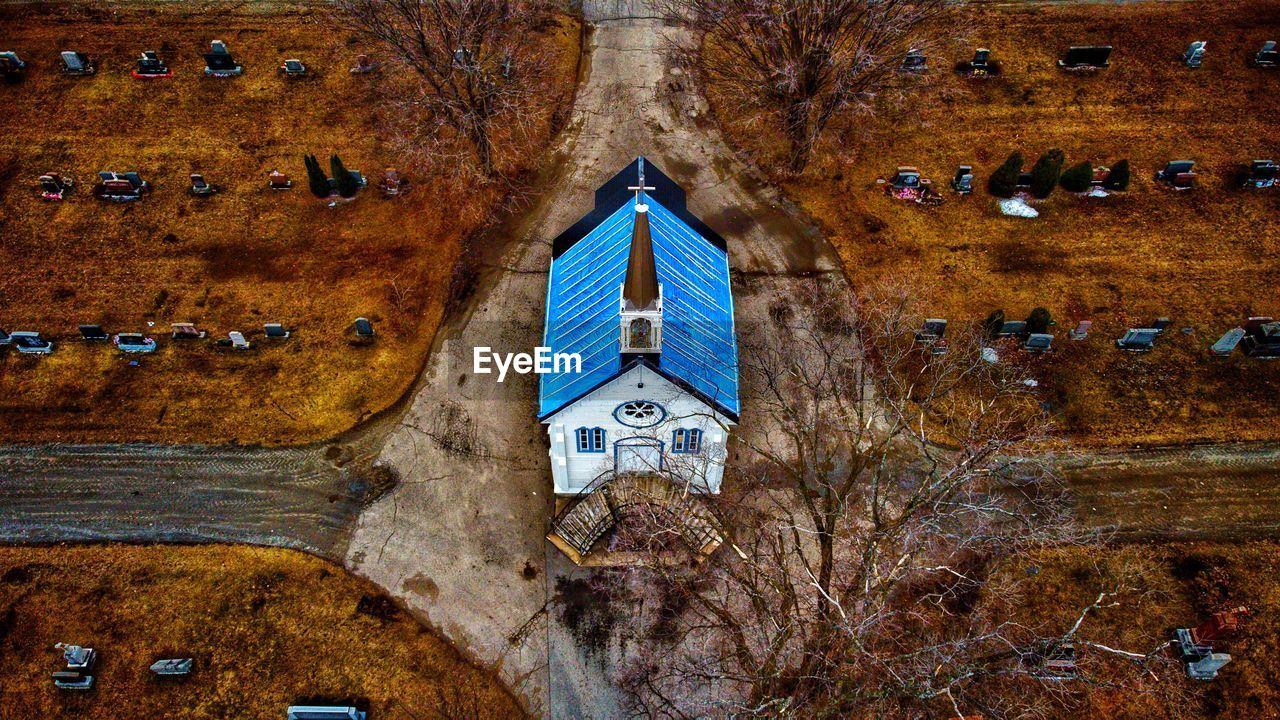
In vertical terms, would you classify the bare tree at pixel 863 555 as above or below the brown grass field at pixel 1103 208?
below

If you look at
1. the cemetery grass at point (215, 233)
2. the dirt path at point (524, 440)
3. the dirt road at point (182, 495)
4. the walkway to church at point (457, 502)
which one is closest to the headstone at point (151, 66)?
the cemetery grass at point (215, 233)

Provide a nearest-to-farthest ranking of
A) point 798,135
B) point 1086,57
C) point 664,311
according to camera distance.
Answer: point 664,311 < point 798,135 < point 1086,57

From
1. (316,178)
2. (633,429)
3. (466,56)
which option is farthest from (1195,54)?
(316,178)

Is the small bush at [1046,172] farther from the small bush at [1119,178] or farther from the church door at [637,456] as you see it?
the church door at [637,456]

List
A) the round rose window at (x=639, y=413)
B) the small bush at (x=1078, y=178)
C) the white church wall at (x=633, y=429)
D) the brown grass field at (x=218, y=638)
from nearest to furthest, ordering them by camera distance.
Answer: the white church wall at (x=633, y=429) < the brown grass field at (x=218, y=638) < the round rose window at (x=639, y=413) < the small bush at (x=1078, y=178)

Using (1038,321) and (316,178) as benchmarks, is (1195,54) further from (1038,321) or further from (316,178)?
(316,178)

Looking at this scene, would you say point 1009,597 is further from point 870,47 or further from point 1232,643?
point 870,47

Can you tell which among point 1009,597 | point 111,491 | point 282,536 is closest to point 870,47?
point 1009,597
